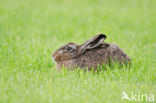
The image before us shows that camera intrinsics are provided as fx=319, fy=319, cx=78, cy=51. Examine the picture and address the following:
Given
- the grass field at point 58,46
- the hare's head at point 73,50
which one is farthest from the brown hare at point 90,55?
the grass field at point 58,46

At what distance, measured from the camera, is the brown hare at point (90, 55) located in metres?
6.97

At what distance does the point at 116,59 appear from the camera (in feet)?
23.4

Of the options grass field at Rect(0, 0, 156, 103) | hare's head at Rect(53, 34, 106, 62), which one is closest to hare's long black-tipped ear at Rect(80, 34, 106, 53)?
hare's head at Rect(53, 34, 106, 62)

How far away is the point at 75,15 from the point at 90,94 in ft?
32.2

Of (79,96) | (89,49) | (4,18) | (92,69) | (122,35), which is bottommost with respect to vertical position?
(79,96)

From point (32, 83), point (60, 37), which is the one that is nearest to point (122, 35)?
point (60, 37)

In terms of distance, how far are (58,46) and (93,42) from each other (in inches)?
104

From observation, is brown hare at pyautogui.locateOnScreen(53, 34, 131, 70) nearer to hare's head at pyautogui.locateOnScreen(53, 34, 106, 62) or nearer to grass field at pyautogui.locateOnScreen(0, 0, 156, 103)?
hare's head at pyautogui.locateOnScreen(53, 34, 106, 62)

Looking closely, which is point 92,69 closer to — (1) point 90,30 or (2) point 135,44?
(2) point 135,44

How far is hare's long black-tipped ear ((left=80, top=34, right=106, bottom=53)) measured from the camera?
7023 millimetres

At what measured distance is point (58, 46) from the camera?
9.59 meters

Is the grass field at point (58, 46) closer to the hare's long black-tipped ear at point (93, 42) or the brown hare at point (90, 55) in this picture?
the brown hare at point (90, 55)

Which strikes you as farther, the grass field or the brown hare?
the brown hare

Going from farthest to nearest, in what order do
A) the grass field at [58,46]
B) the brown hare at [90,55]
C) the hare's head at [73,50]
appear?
the hare's head at [73,50] → the brown hare at [90,55] → the grass field at [58,46]
